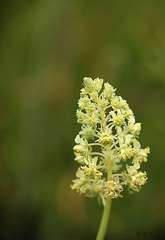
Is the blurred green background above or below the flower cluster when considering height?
above

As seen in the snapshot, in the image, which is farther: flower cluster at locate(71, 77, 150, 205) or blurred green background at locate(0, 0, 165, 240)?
blurred green background at locate(0, 0, 165, 240)

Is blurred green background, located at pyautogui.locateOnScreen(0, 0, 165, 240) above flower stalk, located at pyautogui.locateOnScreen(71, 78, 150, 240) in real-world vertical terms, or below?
above

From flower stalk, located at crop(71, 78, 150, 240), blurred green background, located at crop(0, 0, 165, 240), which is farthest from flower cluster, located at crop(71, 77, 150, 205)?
blurred green background, located at crop(0, 0, 165, 240)

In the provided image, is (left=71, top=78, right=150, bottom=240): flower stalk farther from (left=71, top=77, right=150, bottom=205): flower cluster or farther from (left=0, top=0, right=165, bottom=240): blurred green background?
(left=0, top=0, right=165, bottom=240): blurred green background

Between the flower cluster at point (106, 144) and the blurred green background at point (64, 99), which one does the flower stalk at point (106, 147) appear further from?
the blurred green background at point (64, 99)

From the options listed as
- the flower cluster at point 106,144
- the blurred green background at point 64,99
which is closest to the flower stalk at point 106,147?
the flower cluster at point 106,144

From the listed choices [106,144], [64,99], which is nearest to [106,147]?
[106,144]

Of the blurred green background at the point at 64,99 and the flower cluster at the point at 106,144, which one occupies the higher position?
the blurred green background at the point at 64,99

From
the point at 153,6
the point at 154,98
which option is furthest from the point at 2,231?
the point at 153,6
